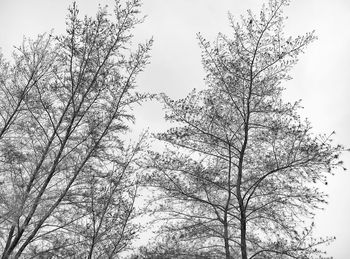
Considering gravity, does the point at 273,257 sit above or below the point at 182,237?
below

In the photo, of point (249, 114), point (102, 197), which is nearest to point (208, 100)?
point (249, 114)

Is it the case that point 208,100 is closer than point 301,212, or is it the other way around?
point 301,212

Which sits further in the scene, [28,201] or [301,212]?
[301,212]

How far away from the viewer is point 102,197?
8242 millimetres

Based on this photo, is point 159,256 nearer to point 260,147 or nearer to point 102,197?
point 102,197

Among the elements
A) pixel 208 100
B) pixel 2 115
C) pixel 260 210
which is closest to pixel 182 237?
pixel 260 210

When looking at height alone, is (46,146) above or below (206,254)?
above

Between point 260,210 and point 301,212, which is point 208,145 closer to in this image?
point 260,210

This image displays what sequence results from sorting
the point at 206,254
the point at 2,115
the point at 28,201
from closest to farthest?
the point at 28,201 → the point at 206,254 → the point at 2,115

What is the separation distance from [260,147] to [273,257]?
2.68 metres

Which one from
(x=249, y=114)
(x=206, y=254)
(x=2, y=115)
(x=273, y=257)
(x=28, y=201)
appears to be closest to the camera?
(x=28, y=201)

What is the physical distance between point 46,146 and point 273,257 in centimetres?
618

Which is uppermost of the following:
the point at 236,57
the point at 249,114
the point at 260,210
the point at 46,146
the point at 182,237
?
the point at 236,57

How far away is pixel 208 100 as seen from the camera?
8.41 m
